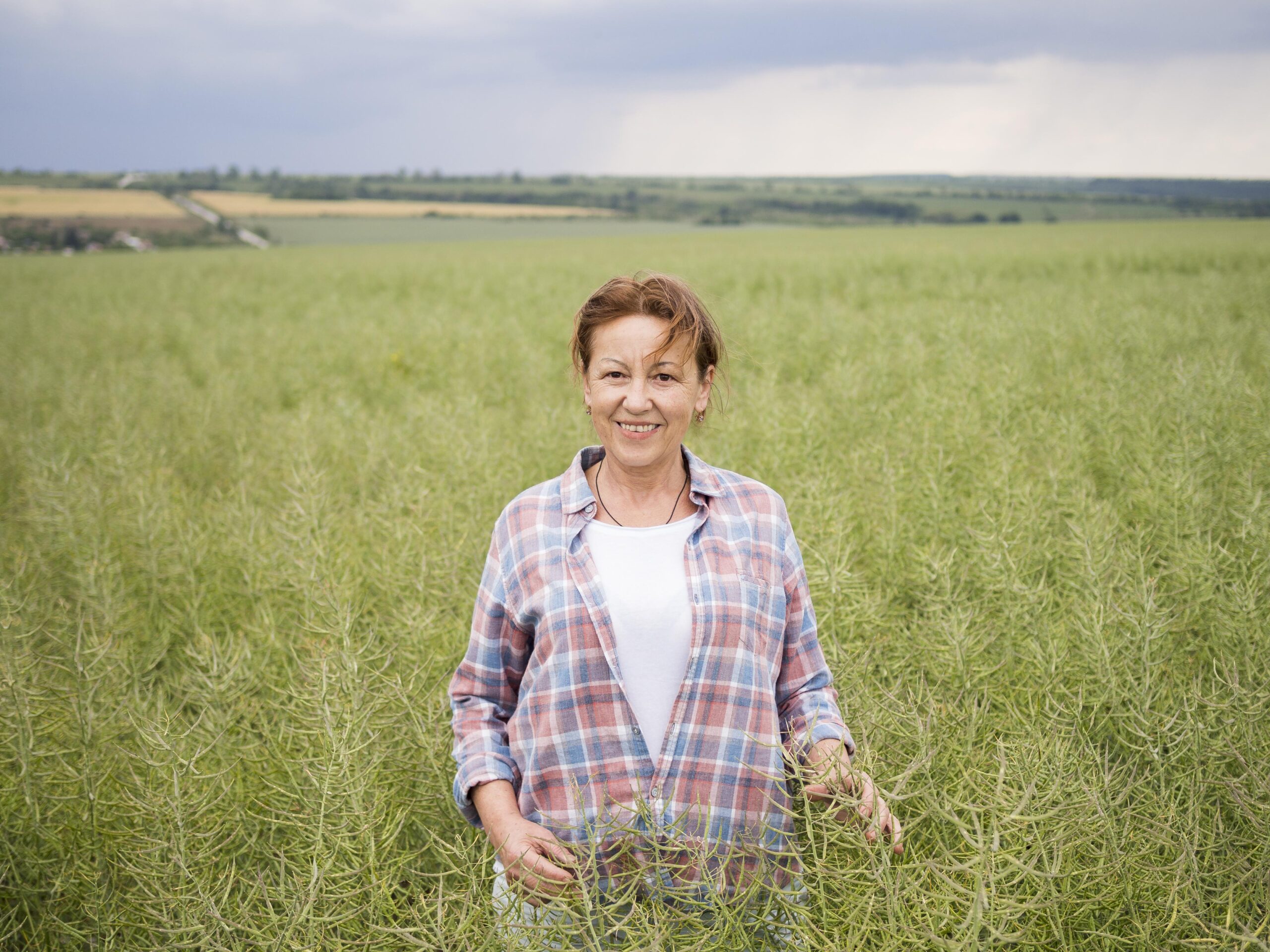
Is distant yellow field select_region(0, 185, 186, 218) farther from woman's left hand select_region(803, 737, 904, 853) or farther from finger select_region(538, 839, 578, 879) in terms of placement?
woman's left hand select_region(803, 737, 904, 853)

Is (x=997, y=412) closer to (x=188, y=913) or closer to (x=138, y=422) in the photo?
(x=188, y=913)

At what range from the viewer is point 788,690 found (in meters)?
1.86

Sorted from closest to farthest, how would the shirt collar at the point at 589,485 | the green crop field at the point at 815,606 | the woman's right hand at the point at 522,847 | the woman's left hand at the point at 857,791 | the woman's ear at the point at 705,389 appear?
the woman's left hand at the point at 857,791 → the woman's right hand at the point at 522,847 → the green crop field at the point at 815,606 → the shirt collar at the point at 589,485 → the woman's ear at the point at 705,389

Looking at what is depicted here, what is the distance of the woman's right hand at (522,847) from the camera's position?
1.51m

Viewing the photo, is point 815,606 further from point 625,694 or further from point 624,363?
point 624,363

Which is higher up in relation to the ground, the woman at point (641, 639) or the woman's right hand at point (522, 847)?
the woman at point (641, 639)

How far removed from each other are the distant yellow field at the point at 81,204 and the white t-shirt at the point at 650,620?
202 feet

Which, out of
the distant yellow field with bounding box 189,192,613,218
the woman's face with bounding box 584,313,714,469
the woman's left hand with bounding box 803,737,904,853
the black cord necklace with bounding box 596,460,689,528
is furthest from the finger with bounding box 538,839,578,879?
the distant yellow field with bounding box 189,192,613,218

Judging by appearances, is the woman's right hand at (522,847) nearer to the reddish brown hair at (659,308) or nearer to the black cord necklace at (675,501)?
the black cord necklace at (675,501)

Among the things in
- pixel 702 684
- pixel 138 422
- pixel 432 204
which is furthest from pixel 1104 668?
pixel 432 204

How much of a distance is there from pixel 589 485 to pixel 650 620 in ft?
Result: 1.07

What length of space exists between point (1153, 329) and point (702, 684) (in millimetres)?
10469

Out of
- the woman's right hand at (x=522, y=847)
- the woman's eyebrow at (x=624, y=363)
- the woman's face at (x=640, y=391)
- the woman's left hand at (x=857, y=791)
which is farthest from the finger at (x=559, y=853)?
the woman's eyebrow at (x=624, y=363)

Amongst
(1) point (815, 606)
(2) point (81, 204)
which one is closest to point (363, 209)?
(2) point (81, 204)
